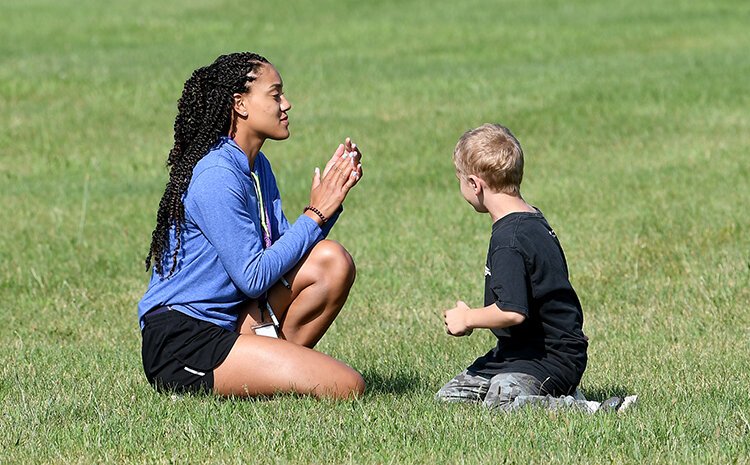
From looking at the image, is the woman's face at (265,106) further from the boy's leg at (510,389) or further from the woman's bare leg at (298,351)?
the boy's leg at (510,389)

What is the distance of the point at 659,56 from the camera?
21031 millimetres

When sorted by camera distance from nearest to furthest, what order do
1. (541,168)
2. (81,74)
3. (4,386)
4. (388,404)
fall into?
1. (388,404)
2. (4,386)
3. (541,168)
4. (81,74)

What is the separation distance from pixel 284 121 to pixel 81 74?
1338 centimetres

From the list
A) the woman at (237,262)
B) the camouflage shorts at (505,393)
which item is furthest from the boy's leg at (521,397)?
the woman at (237,262)

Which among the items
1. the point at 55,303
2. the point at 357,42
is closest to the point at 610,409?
the point at 55,303

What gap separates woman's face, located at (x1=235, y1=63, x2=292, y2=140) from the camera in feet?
20.6

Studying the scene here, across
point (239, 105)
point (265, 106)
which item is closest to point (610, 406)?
point (265, 106)

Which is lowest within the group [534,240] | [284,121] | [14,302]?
[14,302]

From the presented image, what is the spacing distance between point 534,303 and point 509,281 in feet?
0.84

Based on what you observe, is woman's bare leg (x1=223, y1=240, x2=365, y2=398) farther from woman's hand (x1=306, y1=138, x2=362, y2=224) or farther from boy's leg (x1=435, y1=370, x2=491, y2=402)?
boy's leg (x1=435, y1=370, x2=491, y2=402)

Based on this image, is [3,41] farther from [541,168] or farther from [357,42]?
[541,168]

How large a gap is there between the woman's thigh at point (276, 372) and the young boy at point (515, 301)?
1.70 ft

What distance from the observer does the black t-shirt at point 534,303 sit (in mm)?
5617

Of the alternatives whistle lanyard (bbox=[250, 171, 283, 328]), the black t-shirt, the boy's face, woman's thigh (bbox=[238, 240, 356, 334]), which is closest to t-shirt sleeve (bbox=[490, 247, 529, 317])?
the black t-shirt
